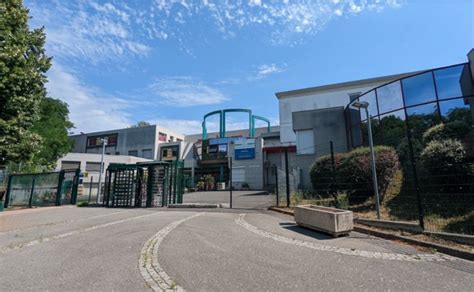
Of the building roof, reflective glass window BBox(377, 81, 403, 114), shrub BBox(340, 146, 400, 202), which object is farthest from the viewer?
the building roof

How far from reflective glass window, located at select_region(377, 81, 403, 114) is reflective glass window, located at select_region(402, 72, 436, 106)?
35 cm

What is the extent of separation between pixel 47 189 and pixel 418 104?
23.6 meters

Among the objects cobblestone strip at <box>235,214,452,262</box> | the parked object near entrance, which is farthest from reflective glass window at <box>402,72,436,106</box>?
cobblestone strip at <box>235,214,452,262</box>

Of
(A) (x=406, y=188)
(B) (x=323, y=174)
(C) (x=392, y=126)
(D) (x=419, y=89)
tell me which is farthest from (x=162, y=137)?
(A) (x=406, y=188)

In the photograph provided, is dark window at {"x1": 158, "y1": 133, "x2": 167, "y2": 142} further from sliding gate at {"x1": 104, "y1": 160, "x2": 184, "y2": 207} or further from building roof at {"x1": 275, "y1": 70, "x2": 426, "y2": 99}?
sliding gate at {"x1": 104, "y1": 160, "x2": 184, "y2": 207}

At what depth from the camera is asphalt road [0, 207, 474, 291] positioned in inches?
146

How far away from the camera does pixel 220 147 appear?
134 ft

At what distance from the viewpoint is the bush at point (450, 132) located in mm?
9570

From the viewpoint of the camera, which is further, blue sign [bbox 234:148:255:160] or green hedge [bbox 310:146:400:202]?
blue sign [bbox 234:148:255:160]

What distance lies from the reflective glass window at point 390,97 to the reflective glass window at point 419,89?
0.35 metres

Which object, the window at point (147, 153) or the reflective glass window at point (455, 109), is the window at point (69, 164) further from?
the reflective glass window at point (455, 109)

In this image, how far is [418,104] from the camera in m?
14.8

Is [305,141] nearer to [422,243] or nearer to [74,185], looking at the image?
[422,243]

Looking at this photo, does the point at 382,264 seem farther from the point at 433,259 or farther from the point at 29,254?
the point at 29,254
